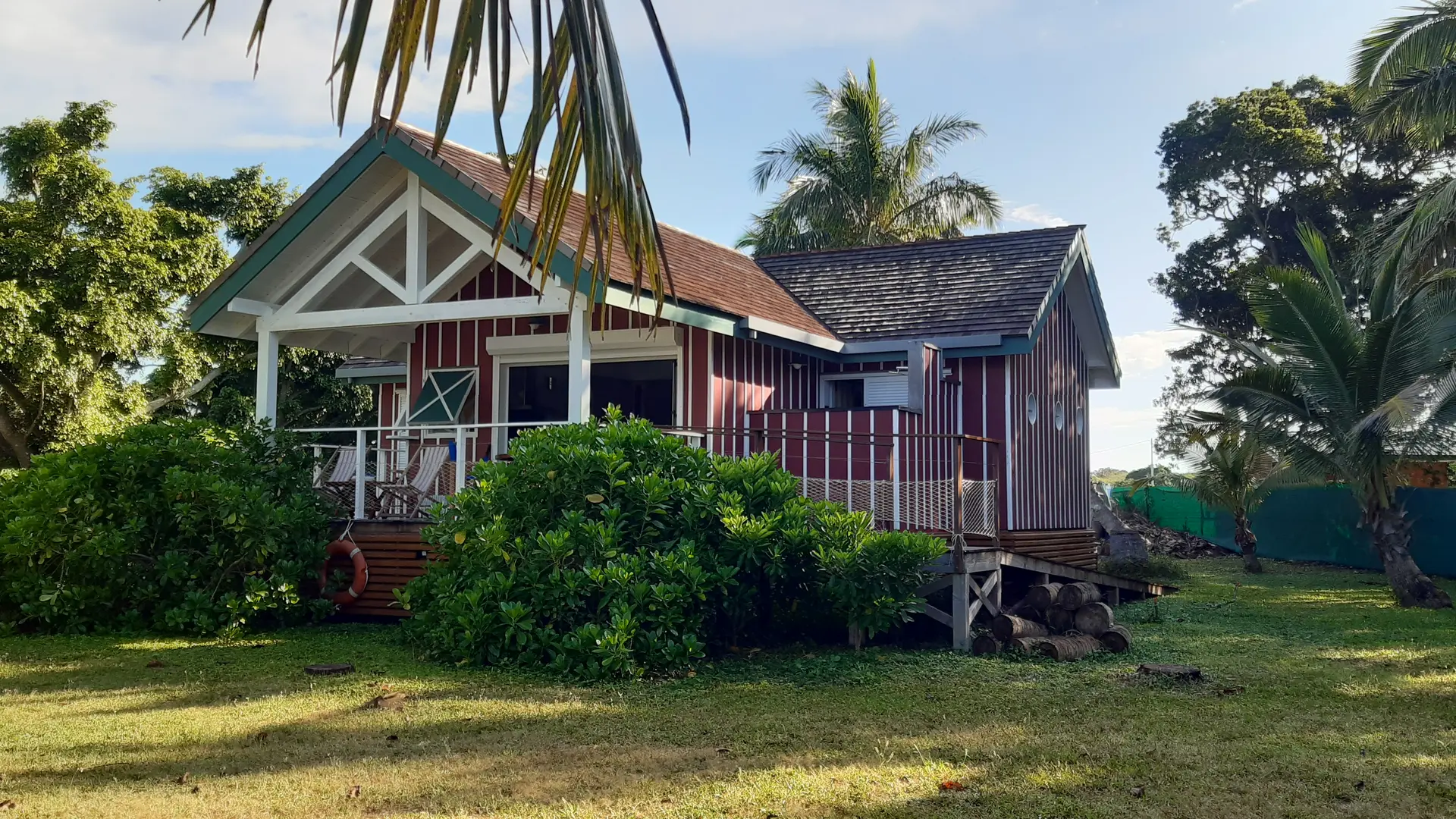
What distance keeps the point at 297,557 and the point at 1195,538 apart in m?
23.6

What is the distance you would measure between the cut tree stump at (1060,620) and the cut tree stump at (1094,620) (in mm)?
121

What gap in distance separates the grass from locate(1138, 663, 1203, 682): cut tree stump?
7.6 inches

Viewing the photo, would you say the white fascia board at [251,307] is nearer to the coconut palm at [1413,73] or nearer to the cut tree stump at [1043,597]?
the cut tree stump at [1043,597]

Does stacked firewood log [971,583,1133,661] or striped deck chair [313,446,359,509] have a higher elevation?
striped deck chair [313,446,359,509]

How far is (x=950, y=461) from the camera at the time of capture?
1359 cm

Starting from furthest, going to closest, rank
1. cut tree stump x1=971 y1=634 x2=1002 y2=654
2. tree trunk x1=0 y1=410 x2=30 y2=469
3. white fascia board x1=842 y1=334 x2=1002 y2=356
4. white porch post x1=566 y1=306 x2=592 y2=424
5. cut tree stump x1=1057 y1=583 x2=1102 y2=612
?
tree trunk x1=0 y1=410 x2=30 y2=469 → white fascia board x1=842 y1=334 x2=1002 y2=356 → cut tree stump x1=1057 y1=583 x2=1102 y2=612 → white porch post x1=566 y1=306 x2=592 y2=424 → cut tree stump x1=971 y1=634 x2=1002 y2=654

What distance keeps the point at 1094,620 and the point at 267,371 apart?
909 cm

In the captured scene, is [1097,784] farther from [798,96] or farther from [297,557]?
[798,96]

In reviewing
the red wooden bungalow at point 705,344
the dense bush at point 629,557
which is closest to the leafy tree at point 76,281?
the red wooden bungalow at point 705,344

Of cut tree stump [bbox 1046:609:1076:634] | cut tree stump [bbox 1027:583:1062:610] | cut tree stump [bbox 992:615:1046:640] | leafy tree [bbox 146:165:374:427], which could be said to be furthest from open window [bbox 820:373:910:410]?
leafy tree [bbox 146:165:374:427]

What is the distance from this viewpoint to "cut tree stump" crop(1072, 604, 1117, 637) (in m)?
10.6

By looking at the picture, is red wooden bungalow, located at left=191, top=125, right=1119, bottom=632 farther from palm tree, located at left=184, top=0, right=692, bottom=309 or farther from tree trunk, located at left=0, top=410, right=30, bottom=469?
tree trunk, located at left=0, top=410, right=30, bottom=469

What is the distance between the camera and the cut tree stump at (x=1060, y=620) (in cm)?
1092

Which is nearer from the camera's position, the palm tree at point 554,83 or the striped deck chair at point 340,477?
the palm tree at point 554,83
